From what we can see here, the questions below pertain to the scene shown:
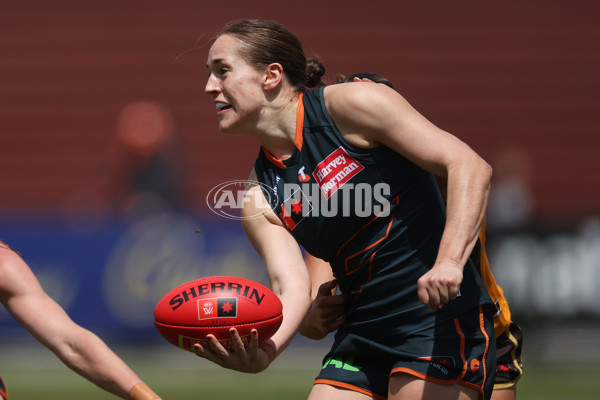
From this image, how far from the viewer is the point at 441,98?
11914mm

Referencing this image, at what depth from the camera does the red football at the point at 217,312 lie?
318cm

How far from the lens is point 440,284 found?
114 inches

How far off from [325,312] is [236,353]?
19.2 inches

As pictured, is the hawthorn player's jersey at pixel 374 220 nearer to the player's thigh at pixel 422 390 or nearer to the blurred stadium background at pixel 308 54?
the player's thigh at pixel 422 390

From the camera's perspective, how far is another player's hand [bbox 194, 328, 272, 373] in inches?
124

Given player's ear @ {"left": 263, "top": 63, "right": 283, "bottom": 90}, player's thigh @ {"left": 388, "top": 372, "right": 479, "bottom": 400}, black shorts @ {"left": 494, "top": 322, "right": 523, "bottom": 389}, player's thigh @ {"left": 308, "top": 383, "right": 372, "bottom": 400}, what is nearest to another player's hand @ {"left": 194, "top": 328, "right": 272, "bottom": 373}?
player's thigh @ {"left": 308, "top": 383, "right": 372, "bottom": 400}

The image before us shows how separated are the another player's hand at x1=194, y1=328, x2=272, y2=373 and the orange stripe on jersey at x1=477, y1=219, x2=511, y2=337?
0.93 metres

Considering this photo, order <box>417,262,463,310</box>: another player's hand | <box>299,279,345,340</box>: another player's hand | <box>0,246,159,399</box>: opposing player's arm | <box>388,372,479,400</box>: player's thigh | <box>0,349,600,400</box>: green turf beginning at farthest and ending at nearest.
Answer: <box>0,349,600,400</box>: green turf < <box>299,279,345,340</box>: another player's hand < <box>388,372,479,400</box>: player's thigh < <box>0,246,159,399</box>: opposing player's arm < <box>417,262,463,310</box>: another player's hand

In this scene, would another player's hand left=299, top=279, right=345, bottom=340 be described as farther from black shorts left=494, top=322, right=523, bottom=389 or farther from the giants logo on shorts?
black shorts left=494, top=322, right=523, bottom=389

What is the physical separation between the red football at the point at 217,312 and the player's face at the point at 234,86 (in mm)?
648

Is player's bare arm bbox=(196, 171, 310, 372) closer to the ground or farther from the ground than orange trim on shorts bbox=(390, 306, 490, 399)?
farther from the ground

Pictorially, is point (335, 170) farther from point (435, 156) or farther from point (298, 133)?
point (435, 156)

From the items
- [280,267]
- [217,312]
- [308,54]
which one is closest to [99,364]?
[217,312]

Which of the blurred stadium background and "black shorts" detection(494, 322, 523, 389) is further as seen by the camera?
the blurred stadium background
